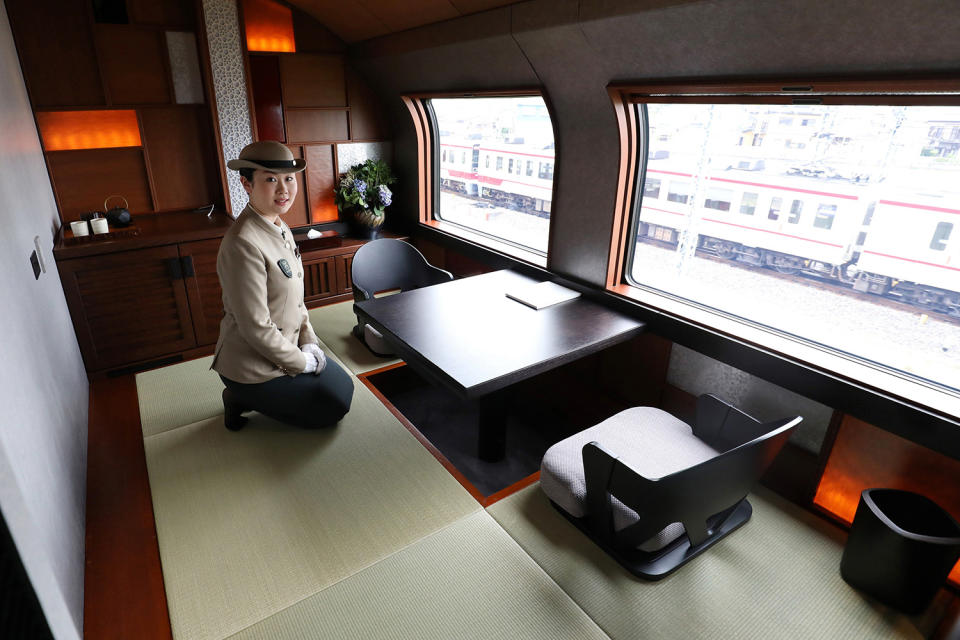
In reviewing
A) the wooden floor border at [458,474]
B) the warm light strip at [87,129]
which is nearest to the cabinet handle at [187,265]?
the warm light strip at [87,129]

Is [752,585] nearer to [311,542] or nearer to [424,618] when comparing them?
[424,618]

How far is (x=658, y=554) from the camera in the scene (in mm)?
1892

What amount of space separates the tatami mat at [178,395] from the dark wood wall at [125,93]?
4.65ft

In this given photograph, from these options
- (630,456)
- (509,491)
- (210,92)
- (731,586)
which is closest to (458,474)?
(509,491)

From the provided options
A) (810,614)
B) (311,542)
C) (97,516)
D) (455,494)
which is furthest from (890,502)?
(97,516)

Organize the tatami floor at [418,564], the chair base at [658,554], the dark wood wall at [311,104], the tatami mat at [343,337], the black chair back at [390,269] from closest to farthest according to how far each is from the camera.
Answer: the tatami floor at [418,564], the chair base at [658,554], the tatami mat at [343,337], the black chair back at [390,269], the dark wood wall at [311,104]

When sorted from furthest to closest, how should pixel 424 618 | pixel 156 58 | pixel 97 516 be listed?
pixel 156 58
pixel 97 516
pixel 424 618

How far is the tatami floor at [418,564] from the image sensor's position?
165 cm

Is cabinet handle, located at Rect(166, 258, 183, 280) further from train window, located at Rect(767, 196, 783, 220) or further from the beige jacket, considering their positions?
train window, located at Rect(767, 196, 783, 220)

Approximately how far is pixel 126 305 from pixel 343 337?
1311 millimetres

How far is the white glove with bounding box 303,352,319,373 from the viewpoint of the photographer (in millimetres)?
2432

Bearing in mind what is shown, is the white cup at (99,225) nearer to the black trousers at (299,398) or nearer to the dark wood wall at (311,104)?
the dark wood wall at (311,104)

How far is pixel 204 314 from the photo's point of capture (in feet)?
11.6

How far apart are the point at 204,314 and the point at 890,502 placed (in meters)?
3.79
